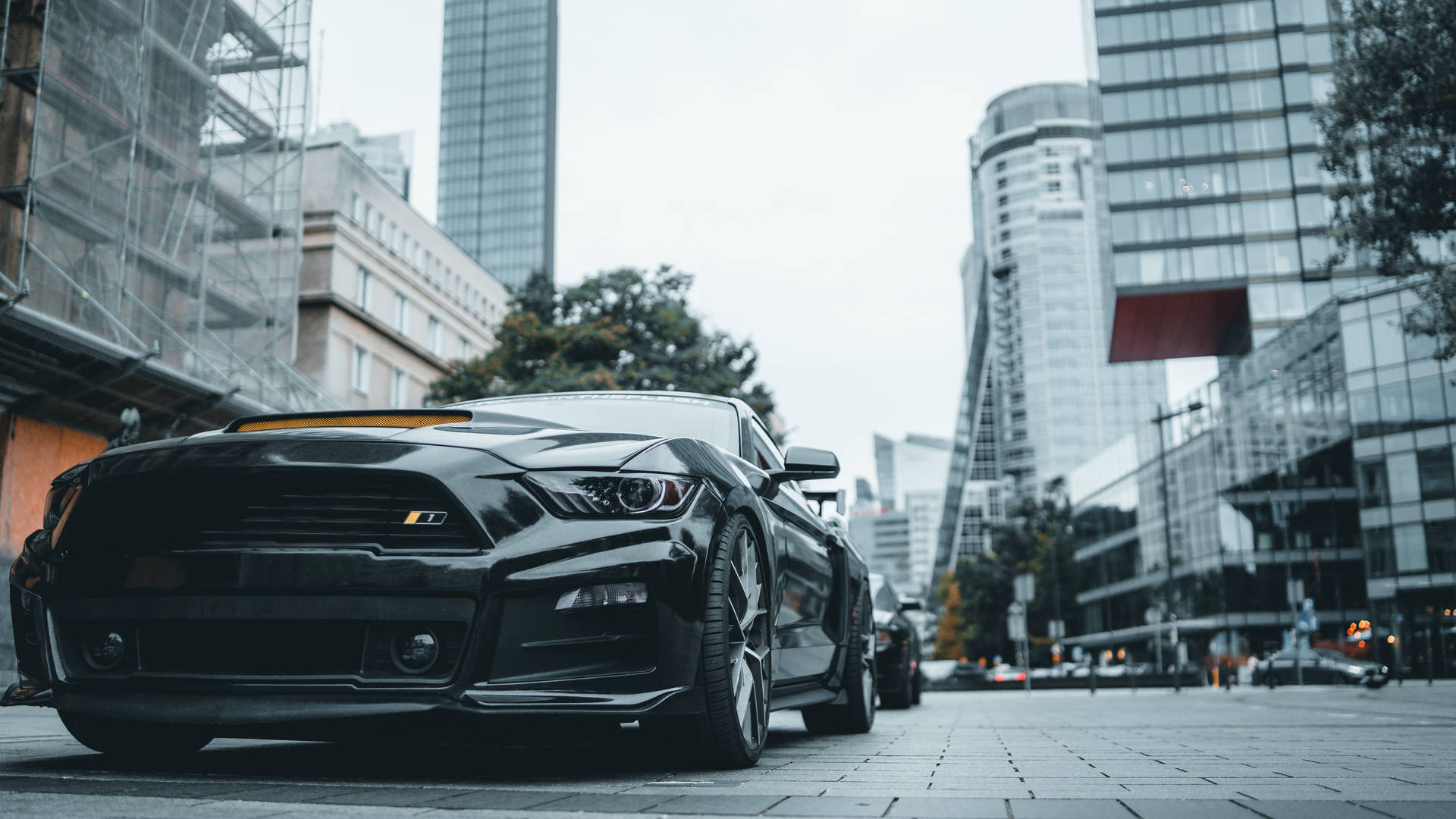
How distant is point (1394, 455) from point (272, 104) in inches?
1341

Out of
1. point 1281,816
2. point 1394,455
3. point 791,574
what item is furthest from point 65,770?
point 1394,455

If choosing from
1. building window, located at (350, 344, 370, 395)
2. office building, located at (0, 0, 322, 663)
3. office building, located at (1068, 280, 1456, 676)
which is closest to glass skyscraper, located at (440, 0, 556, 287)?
office building, located at (1068, 280, 1456, 676)

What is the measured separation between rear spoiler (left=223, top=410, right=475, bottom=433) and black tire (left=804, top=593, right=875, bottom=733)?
10.5 ft

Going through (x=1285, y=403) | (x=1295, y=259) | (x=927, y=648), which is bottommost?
(x=927, y=648)

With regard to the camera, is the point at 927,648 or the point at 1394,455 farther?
the point at 927,648

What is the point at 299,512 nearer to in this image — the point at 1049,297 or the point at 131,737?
the point at 131,737

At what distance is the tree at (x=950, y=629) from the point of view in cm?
10606

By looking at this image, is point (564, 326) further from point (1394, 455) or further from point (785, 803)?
point (785, 803)

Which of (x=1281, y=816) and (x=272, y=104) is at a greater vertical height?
(x=272, y=104)

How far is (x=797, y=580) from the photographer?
557 centimetres

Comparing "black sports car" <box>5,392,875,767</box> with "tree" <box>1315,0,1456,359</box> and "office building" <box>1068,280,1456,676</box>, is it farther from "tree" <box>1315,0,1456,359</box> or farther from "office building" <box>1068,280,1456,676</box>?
"office building" <box>1068,280,1456,676</box>

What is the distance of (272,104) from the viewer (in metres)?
25.2

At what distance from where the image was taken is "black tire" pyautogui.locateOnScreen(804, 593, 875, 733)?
7203mm

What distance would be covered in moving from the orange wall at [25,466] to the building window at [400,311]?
21416mm
